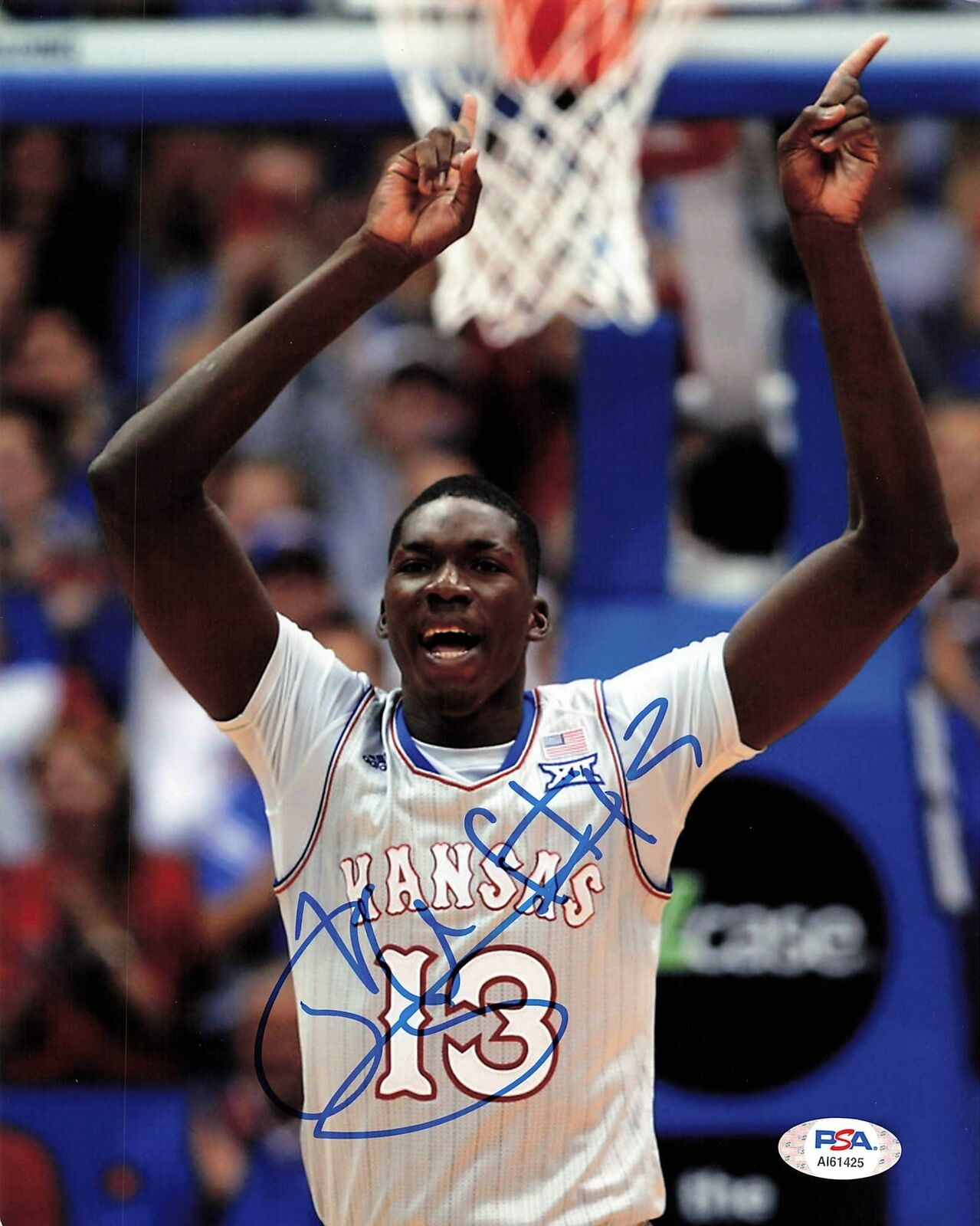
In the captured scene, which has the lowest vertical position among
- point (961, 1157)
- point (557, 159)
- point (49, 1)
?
point (961, 1157)

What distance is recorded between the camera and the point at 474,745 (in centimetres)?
211

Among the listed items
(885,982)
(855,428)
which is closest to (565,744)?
(855,428)

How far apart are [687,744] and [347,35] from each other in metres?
2.89

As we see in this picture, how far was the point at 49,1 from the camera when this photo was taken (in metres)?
4.54

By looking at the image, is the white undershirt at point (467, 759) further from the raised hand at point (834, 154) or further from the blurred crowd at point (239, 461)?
the blurred crowd at point (239, 461)

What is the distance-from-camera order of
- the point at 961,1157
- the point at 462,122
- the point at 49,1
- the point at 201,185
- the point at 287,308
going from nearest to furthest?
the point at 287,308 < the point at 462,122 < the point at 961,1157 < the point at 49,1 < the point at 201,185

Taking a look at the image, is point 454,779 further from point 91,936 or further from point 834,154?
point 91,936

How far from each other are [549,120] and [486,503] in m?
2.23

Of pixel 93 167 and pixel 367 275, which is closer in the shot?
pixel 367 275

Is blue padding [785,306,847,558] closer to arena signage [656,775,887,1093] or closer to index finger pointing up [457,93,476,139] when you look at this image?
arena signage [656,775,887,1093]

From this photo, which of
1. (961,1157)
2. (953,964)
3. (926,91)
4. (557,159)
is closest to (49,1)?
(557,159)

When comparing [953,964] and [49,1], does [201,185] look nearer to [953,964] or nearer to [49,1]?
[49,1]

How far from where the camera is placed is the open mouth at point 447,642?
2.05 metres
